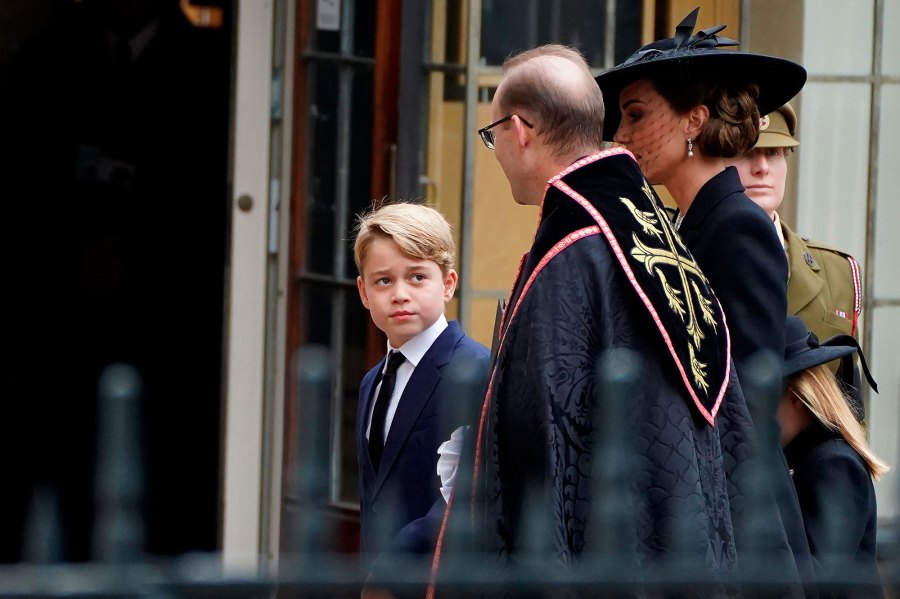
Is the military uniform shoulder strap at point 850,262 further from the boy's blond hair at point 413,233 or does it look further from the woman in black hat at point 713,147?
the boy's blond hair at point 413,233

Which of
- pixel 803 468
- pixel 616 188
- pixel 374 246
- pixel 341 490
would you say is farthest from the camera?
pixel 341 490

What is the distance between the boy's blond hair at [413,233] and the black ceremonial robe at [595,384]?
0.59m

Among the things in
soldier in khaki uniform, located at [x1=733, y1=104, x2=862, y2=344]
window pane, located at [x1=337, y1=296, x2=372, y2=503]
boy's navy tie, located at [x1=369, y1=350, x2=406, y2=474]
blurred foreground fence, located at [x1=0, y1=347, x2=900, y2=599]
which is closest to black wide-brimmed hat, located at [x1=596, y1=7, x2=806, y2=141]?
soldier in khaki uniform, located at [x1=733, y1=104, x2=862, y2=344]

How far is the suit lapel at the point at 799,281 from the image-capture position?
3.15 meters

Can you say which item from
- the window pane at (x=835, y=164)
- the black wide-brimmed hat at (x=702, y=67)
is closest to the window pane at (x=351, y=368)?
the window pane at (x=835, y=164)

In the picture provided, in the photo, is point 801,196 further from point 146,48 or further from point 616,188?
point 146,48

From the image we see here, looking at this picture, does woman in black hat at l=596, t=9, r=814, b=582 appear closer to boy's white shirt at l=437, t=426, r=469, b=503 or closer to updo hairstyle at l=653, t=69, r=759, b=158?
updo hairstyle at l=653, t=69, r=759, b=158

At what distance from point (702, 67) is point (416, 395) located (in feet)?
2.68

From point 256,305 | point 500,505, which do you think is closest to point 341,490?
point 256,305

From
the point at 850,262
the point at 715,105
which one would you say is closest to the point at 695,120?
the point at 715,105

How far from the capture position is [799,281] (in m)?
3.17

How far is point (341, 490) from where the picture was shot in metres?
Result: 4.38

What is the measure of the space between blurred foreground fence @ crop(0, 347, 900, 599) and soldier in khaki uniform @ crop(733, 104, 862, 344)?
1.55 m

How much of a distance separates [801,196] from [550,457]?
100 inches
